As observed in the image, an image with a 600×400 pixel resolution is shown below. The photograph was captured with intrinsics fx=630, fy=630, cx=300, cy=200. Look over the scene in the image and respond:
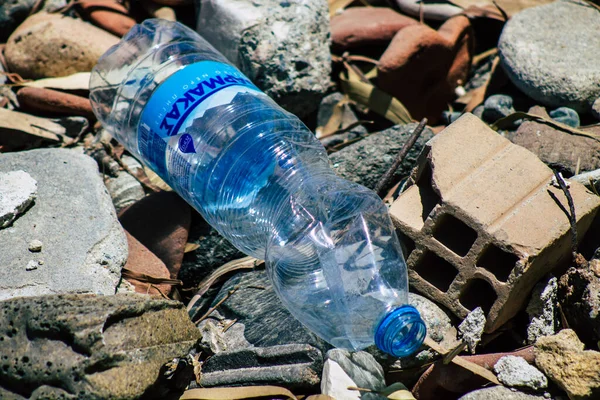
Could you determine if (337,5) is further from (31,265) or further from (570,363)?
(570,363)

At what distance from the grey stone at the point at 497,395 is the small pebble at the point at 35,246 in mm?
1547

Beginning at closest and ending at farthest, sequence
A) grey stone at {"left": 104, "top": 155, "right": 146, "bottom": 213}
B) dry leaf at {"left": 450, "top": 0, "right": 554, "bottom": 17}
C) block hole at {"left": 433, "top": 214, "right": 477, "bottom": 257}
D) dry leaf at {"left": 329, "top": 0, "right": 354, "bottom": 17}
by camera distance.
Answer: block hole at {"left": 433, "top": 214, "right": 477, "bottom": 257} < grey stone at {"left": 104, "top": 155, "right": 146, "bottom": 213} < dry leaf at {"left": 450, "top": 0, "right": 554, "bottom": 17} < dry leaf at {"left": 329, "top": 0, "right": 354, "bottom": 17}

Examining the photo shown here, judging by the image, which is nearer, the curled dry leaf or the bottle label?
Result: the bottle label

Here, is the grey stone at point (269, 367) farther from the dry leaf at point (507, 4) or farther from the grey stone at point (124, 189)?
the dry leaf at point (507, 4)

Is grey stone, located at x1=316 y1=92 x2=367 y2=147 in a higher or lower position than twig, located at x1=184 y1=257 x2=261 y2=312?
higher

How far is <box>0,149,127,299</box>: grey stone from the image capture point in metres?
2.19

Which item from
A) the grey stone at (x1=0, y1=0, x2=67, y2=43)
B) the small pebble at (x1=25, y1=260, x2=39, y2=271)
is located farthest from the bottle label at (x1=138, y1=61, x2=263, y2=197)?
the grey stone at (x1=0, y1=0, x2=67, y2=43)

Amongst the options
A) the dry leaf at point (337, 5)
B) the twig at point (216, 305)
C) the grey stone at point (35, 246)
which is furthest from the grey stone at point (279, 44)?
the grey stone at point (35, 246)

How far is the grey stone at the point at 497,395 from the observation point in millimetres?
1935

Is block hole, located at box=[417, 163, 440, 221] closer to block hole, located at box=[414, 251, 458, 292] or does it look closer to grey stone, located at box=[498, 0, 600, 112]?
Answer: block hole, located at box=[414, 251, 458, 292]

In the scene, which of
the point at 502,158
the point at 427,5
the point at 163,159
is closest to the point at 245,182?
the point at 163,159

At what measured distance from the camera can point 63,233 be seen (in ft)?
7.70

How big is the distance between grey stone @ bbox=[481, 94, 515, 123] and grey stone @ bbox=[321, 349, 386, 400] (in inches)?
53.6

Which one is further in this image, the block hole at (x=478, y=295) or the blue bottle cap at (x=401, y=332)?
the block hole at (x=478, y=295)
